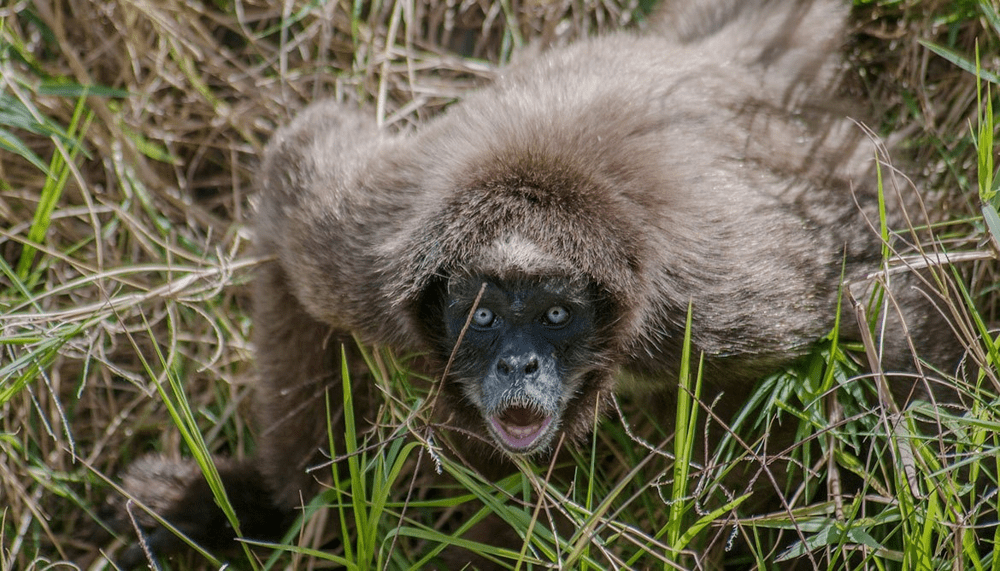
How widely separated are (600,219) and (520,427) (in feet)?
2.71

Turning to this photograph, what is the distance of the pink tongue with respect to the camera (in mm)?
3779

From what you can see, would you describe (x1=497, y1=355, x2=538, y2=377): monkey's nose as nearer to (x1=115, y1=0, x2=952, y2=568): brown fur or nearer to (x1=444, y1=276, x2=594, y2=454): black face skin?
(x1=444, y1=276, x2=594, y2=454): black face skin

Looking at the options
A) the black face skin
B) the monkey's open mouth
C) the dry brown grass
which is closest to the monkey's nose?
the black face skin

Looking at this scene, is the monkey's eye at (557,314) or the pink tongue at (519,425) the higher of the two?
the monkey's eye at (557,314)

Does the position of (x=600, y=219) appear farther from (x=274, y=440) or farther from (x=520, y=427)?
(x=274, y=440)

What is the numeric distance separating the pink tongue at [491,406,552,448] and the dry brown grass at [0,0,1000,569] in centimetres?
149

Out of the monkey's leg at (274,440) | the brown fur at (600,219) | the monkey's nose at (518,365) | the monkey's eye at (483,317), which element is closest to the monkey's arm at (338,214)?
the brown fur at (600,219)

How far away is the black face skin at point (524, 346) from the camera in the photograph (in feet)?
12.2

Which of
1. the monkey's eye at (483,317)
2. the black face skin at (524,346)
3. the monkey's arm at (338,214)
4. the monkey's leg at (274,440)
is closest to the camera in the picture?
the black face skin at (524,346)

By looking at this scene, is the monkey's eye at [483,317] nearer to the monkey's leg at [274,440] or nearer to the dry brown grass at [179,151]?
the monkey's leg at [274,440]

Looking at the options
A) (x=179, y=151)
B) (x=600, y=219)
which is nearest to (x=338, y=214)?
(x=600, y=219)

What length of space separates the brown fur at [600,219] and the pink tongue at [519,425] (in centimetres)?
23

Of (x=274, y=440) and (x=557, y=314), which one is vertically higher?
(x=557, y=314)

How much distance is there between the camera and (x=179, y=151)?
581cm
